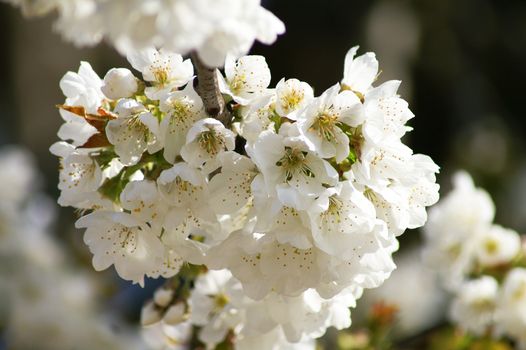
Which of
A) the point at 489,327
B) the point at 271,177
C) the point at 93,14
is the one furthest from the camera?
the point at 489,327

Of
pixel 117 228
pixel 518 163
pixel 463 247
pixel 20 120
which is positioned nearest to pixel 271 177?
pixel 117 228

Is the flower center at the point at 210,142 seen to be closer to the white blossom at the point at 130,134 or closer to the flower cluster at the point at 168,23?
the white blossom at the point at 130,134

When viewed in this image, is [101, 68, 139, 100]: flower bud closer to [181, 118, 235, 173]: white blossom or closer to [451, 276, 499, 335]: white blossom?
[181, 118, 235, 173]: white blossom

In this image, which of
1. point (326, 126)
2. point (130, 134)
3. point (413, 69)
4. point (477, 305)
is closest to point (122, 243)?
point (130, 134)

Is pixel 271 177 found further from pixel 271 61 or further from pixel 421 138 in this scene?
pixel 421 138

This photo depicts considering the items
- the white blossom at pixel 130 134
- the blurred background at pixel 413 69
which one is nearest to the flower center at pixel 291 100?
the white blossom at pixel 130 134

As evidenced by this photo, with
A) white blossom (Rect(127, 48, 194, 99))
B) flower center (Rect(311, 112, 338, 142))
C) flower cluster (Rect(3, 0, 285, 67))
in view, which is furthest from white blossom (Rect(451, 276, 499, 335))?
flower cluster (Rect(3, 0, 285, 67))

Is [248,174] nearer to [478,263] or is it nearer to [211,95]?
[211,95]
